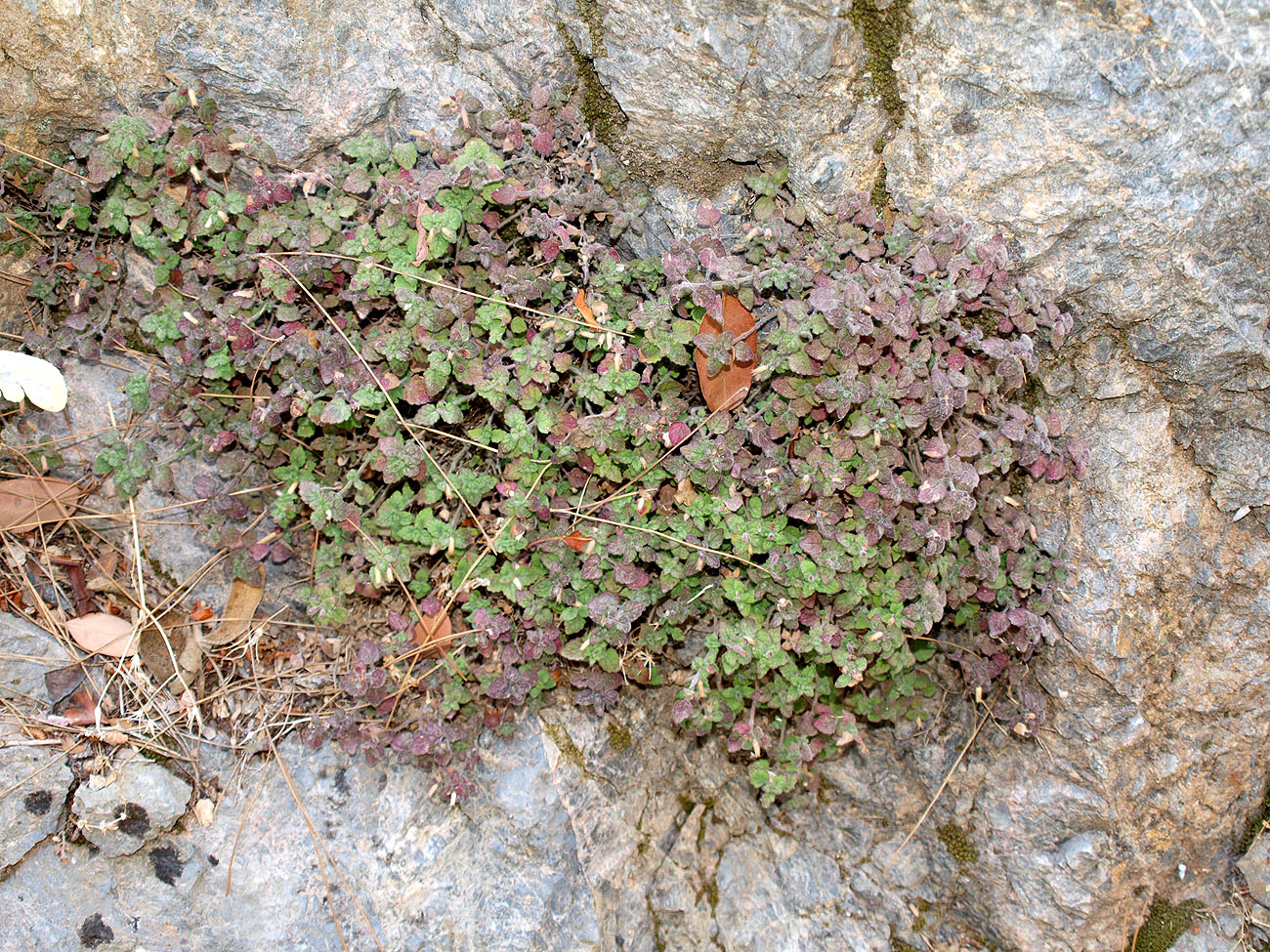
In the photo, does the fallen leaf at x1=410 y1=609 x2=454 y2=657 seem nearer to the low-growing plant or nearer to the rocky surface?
the low-growing plant

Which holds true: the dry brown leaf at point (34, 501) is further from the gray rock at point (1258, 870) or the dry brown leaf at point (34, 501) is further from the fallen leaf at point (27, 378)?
the gray rock at point (1258, 870)

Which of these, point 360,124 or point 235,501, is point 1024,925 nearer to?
point 235,501

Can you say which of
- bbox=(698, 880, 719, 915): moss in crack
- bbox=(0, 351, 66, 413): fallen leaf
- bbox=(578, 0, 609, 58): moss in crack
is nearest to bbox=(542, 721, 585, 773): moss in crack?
bbox=(698, 880, 719, 915): moss in crack

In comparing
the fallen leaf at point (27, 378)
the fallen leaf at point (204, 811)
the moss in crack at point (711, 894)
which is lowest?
the moss in crack at point (711, 894)

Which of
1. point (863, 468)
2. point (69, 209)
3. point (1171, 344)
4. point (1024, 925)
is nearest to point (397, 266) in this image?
point (69, 209)

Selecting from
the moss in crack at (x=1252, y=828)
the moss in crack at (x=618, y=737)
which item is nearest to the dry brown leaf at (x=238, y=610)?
the moss in crack at (x=618, y=737)

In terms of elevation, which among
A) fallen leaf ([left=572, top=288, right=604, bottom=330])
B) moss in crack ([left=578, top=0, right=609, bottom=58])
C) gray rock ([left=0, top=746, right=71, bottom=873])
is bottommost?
gray rock ([left=0, top=746, right=71, bottom=873])
